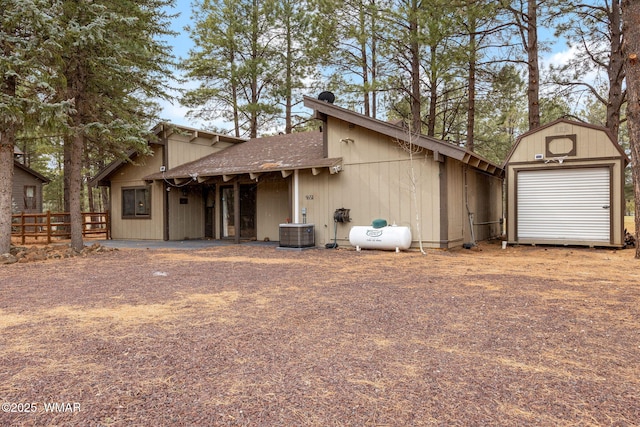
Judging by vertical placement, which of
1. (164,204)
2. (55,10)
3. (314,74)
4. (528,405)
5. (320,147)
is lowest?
(528,405)

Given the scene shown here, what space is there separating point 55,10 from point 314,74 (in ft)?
41.7

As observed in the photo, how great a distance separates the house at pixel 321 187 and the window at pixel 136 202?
35 mm

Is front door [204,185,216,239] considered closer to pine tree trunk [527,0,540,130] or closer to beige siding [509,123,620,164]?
beige siding [509,123,620,164]

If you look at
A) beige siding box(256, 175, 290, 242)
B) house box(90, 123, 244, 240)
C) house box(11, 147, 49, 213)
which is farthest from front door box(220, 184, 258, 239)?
house box(11, 147, 49, 213)

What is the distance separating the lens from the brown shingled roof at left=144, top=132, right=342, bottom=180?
11.0 metres

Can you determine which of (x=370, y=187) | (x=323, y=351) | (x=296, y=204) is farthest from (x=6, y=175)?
(x=323, y=351)

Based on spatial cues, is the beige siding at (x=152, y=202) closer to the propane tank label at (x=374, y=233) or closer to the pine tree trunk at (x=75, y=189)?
the pine tree trunk at (x=75, y=189)

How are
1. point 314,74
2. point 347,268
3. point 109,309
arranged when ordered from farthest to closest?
point 314,74 → point 347,268 → point 109,309

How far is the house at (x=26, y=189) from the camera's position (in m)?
19.3

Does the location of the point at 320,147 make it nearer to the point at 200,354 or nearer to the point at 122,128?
the point at 122,128

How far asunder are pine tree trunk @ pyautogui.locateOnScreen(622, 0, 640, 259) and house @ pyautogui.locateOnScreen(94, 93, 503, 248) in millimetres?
2973

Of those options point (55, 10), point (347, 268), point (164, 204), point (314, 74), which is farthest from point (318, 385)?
point (314, 74)

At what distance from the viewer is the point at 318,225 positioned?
35.5ft

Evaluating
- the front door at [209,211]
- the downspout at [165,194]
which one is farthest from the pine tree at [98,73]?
the front door at [209,211]
